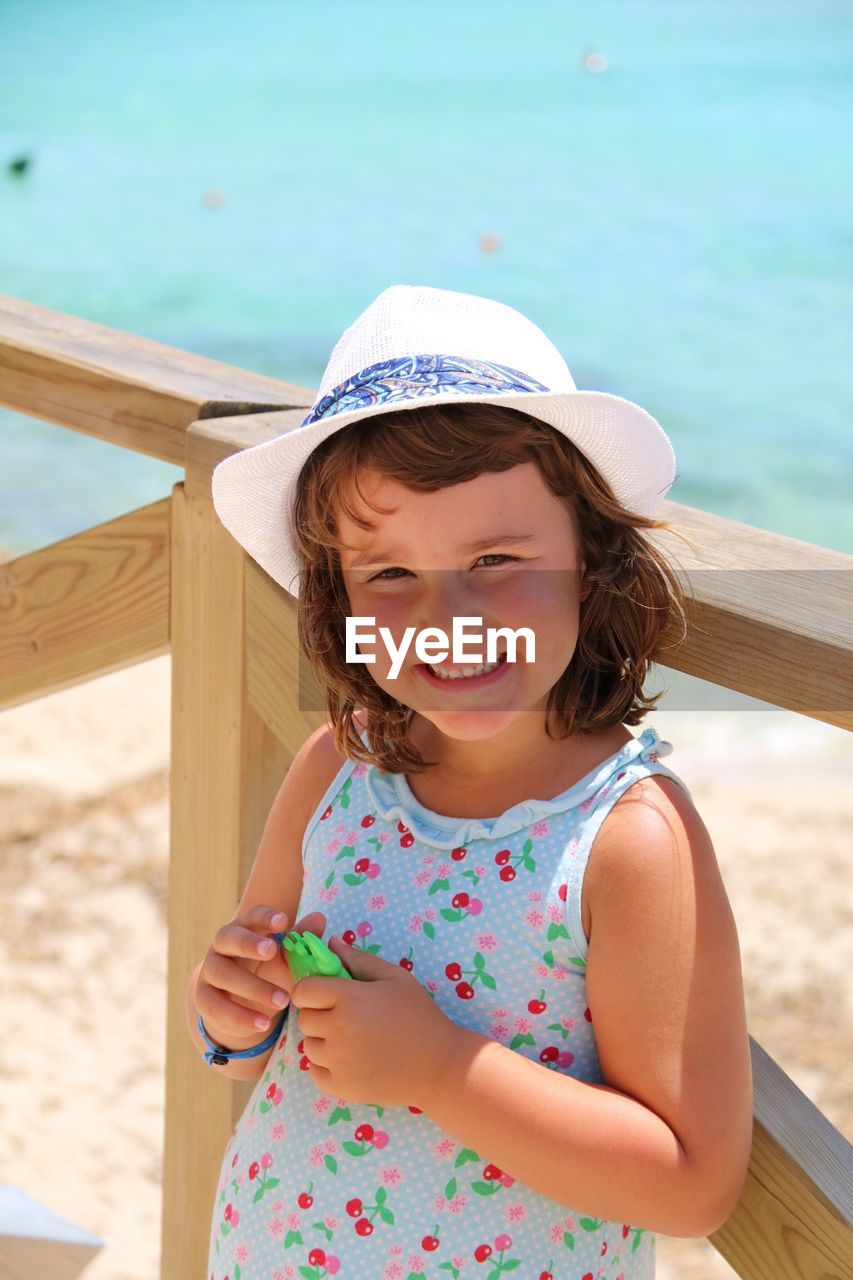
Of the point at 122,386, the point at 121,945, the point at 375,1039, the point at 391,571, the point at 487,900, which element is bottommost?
the point at 375,1039

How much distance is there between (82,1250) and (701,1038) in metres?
1.00

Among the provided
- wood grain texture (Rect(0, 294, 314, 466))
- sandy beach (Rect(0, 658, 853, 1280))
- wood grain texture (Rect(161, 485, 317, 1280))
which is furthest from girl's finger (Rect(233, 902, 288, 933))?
sandy beach (Rect(0, 658, 853, 1280))

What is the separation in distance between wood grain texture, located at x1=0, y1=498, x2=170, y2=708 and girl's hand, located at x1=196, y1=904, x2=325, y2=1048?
600 millimetres

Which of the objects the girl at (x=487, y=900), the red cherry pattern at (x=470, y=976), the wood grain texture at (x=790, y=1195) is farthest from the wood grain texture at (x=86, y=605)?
the wood grain texture at (x=790, y=1195)

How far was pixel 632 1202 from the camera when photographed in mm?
1031

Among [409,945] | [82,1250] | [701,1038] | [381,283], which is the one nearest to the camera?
[701,1038]

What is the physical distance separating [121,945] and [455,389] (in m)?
2.67

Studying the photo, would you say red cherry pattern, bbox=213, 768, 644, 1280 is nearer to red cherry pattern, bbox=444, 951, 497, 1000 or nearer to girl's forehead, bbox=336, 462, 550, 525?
red cherry pattern, bbox=444, 951, 497, 1000

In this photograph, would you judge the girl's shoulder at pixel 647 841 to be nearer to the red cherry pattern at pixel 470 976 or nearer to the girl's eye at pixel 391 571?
the red cherry pattern at pixel 470 976

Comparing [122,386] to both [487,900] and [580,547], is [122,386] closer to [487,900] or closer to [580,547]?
[580,547]

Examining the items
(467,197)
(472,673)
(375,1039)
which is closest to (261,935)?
Answer: (375,1039)

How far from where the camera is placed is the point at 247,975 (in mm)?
1141

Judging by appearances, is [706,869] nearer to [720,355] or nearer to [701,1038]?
[701,1038]

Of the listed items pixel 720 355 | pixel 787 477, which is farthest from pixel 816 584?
pixel 720 355
